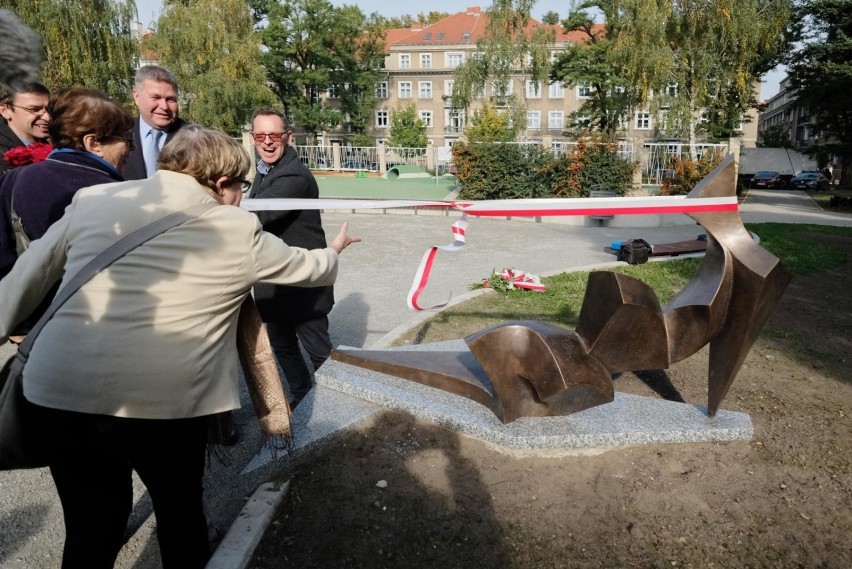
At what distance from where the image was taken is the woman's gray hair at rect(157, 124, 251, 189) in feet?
6.50

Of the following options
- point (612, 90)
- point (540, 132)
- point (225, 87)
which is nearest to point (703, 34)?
point (612, 90)

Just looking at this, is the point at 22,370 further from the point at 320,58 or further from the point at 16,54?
the point at 320,58

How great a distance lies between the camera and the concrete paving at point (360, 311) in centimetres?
289

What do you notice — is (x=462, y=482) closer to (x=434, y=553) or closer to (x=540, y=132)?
(x=434, y=553)

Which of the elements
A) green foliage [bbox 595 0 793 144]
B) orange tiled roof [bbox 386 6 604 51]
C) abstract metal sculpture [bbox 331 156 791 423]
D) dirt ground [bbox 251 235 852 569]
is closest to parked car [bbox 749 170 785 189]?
green foliage [bbox 595 0 793 144]

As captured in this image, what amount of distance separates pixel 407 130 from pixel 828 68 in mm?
34801

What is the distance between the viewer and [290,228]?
3.50 m

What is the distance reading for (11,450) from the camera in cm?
185

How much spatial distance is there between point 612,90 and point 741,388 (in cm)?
3747

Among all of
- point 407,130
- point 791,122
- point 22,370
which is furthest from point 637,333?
point 791,122

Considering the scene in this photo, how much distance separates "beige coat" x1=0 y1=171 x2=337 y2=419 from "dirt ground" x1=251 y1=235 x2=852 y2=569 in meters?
1.14

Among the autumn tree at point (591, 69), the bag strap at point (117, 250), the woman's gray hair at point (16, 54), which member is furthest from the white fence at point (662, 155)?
the bag strap at point (117, 250)

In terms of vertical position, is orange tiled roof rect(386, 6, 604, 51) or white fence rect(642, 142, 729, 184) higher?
orange tiled roof rect(386, 6, 604, 51)

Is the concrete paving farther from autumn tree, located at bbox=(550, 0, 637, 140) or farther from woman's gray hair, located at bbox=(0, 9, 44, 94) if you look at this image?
autumn tree, located at bbox=(550, 0, 637, 140)
